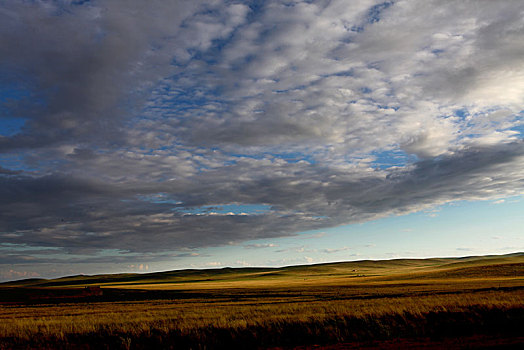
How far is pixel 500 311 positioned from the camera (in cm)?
1816

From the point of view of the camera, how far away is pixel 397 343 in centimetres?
1354

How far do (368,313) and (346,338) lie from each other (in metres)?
3.34

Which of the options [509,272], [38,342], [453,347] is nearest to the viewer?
[453,347]

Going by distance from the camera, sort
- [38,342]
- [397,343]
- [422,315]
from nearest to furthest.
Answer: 1. [397,343]
2. [38,342]
3. [422,315]

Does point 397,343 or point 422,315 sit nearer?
point 397,343

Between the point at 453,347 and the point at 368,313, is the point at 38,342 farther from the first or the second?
the point at 453,347

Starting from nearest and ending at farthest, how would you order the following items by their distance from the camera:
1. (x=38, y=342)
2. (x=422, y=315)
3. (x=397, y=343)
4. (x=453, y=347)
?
(x=453, y=347) → (x=397, y=343) → (x=38, y=342) → (x=422, y=315)

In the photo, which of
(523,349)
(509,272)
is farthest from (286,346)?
(509,272)

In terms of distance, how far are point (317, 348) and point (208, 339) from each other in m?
4.43

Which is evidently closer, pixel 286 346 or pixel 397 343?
pixel 397 343

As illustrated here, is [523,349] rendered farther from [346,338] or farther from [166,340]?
[166,340]

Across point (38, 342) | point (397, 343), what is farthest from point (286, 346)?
point (38, 342)

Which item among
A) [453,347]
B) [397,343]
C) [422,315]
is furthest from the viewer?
[422,315]

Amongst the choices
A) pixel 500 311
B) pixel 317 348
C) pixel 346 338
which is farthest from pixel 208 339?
pixel 500 311
